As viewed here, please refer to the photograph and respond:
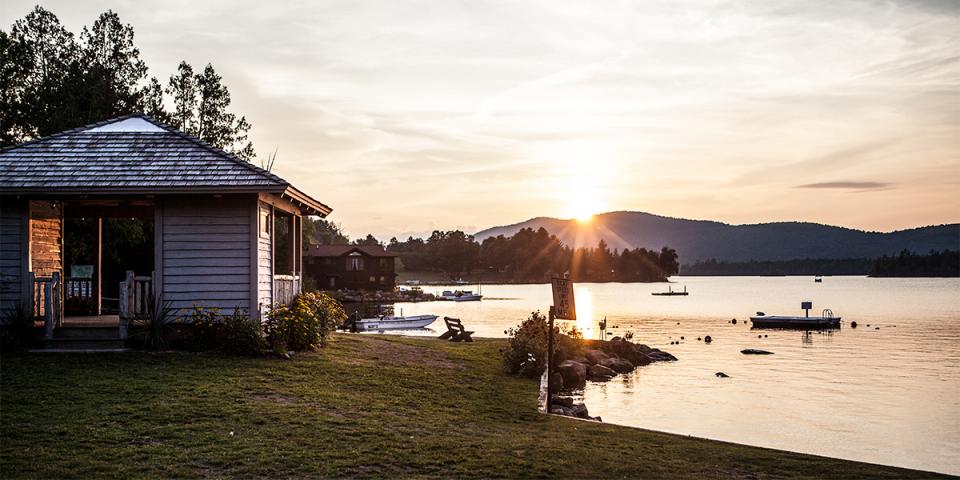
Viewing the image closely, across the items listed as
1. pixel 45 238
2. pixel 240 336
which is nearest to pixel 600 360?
pixel 240 336

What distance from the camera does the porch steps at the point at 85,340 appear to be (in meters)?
20.6

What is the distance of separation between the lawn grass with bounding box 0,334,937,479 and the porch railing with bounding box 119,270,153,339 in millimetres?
1392

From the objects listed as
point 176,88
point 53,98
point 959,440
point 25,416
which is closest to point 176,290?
point 25,416

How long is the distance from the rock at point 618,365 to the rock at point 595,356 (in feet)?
0.82

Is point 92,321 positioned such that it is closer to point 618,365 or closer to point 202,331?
point 202,331

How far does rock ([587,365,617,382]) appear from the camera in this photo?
1307 inches

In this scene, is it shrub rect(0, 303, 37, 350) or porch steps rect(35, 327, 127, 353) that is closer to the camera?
shrub rect(0, 303, 37, 350)

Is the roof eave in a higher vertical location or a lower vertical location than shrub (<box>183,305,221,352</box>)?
higher

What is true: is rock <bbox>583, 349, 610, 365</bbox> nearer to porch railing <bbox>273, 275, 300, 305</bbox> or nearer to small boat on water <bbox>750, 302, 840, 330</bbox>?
porch railing <bbox>273, 275, 300, 305</bbox>

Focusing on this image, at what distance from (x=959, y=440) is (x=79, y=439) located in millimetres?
22998

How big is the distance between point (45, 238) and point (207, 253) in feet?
16.3

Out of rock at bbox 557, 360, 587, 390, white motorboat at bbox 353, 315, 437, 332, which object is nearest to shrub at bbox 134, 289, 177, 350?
rock at bbox 557, 360, 587, 390

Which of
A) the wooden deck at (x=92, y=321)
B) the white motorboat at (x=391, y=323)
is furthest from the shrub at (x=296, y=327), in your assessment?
the white motorboat at (x=391, y=323)

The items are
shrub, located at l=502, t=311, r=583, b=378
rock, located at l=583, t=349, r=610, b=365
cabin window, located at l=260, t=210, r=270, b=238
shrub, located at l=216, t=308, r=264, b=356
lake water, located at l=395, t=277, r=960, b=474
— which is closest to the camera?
shrub, located at l=216, t=308, r=264, b=356
